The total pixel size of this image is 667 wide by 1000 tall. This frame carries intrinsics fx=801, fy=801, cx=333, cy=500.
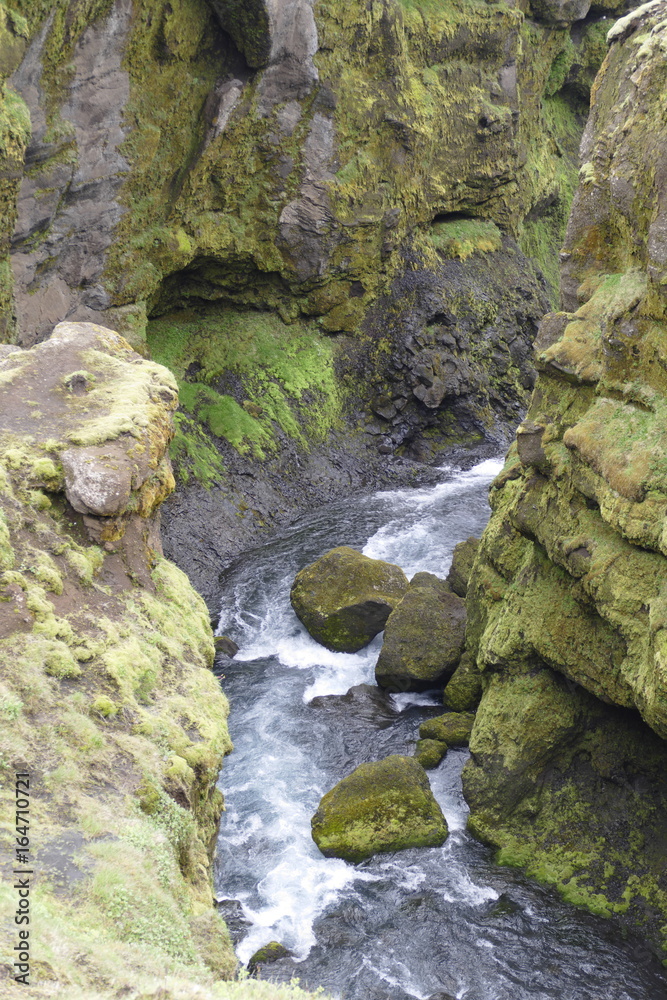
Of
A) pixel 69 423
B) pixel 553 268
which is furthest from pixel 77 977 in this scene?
pixel 553 268

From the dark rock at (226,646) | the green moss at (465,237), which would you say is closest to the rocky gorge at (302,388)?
the green moss at (465,237)

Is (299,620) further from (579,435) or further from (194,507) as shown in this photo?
(579,435)

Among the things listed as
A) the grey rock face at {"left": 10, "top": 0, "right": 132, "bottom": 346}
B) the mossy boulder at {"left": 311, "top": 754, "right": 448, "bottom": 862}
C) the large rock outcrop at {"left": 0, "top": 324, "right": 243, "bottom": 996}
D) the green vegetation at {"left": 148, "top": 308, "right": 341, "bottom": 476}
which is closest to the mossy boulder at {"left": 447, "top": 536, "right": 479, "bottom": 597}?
the mossy boulder at {"left": 311, "top": 754, "right": 448, "bottom": 862}

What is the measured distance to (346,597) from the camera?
79.4 ft

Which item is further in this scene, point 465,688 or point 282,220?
point 282,220

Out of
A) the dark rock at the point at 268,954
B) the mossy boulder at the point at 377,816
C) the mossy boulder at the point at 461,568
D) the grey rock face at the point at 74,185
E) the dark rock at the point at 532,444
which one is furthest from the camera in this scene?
the grey rock face at the point at 74,185

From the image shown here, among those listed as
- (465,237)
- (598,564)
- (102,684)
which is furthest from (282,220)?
(102,684)

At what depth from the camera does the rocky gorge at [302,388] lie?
10.1 m

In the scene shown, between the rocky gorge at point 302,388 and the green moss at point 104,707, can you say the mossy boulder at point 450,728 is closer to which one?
the rocky gorge at point 302,388

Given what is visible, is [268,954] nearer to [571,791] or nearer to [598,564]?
[571,791]

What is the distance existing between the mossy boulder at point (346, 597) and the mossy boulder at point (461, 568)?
148 cm

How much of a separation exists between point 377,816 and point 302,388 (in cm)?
2372

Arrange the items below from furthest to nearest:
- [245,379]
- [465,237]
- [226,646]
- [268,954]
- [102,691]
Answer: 1. [465,237]
2. [245,379]
3. [226,646]
4. [268,954]
5. [102,691]

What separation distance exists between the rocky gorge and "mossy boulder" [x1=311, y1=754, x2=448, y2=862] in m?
0.77
